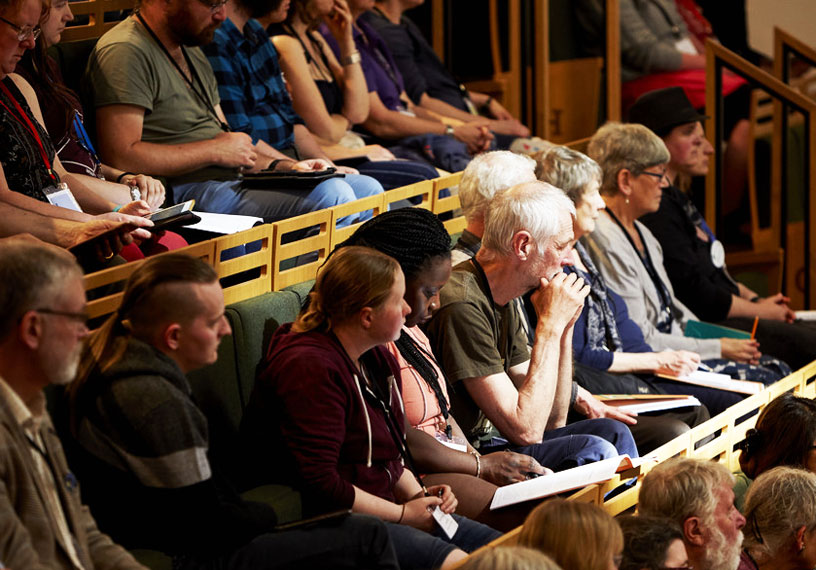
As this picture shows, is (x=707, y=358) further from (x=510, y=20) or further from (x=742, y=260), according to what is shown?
(x=510, y=20)

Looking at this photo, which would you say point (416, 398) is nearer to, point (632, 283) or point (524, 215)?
point (524, 215)

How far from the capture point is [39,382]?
183 cm

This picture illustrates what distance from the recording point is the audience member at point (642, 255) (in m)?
4.05

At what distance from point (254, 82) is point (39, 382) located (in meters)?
2.26

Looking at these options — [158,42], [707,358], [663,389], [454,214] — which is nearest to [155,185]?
[158,42]

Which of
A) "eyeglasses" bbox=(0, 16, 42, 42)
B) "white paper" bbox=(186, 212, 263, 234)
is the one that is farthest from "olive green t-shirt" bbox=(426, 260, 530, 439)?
"eyeglasses" bbox=(0, 16, 42, 42)

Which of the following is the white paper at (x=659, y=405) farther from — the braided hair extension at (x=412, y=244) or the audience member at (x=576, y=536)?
the audience member at (x=576, y=536)

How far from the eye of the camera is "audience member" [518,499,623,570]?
2.04 meters

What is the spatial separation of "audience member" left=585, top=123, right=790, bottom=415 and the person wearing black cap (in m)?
0.16

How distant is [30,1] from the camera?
2.59m

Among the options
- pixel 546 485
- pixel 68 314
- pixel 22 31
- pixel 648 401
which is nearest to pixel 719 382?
pixel 648 401

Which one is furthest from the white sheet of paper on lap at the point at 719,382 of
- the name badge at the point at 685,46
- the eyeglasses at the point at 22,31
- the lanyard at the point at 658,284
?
the name badge at the point at 685,46

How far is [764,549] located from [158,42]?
2.19m

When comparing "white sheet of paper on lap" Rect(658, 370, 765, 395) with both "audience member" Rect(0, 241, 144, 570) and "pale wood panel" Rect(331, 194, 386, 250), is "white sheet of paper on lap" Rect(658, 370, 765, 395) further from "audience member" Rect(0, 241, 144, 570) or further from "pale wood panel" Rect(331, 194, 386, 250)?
"audience member" Rect(0, 241, 144, 570)
